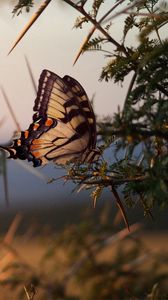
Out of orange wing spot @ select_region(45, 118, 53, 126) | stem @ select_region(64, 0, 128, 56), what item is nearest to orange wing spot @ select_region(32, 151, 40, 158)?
orange wing spot @ select_region(45, 118, 53, 126)

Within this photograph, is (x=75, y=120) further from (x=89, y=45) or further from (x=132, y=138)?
(x=132, y=138)

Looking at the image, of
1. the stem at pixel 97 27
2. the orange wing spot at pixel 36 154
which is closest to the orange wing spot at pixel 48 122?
the orange wing spot at pixel 36 154

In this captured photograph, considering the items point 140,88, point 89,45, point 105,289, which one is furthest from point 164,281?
point 89,45

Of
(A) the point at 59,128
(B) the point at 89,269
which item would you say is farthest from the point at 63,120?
(B) the point at 89,269

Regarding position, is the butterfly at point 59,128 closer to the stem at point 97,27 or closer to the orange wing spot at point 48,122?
the orange wing spot at point 48,122

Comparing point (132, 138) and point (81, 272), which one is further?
point (132, 138)

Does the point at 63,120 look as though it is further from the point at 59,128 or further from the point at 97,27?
the point at 97,27

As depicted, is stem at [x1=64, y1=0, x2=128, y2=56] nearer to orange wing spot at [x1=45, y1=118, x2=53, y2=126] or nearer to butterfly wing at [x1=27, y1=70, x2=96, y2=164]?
butterfly wing at [x1=27, y1=70, x2=96, y2=164]

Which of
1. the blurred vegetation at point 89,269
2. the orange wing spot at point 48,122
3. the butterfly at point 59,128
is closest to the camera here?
the blurred vegetation at point 89,269
